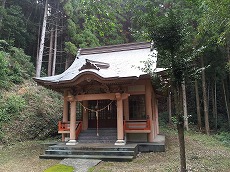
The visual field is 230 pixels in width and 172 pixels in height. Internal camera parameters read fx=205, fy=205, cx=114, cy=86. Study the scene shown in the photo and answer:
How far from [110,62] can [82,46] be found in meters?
6.14

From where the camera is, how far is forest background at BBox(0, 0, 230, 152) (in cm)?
568

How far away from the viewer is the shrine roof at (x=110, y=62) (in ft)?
31.1

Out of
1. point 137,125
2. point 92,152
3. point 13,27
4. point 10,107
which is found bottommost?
point 92,152

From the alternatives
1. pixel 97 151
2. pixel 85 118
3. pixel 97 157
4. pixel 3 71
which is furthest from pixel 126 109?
pixel 3 71

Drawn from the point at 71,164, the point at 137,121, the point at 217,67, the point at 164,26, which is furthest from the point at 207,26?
the point at 217,67

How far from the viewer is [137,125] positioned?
939 cm

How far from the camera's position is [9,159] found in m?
7.93

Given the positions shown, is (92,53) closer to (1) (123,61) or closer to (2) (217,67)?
(1) (123,61)

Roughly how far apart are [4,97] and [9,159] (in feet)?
18.4

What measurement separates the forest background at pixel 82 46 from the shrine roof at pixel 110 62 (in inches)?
57.4

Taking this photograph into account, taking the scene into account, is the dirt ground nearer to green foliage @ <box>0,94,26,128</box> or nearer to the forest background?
the forest background

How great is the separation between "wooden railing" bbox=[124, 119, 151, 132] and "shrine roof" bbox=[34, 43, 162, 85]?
7.16 ft

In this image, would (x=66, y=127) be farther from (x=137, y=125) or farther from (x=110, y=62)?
(x=110, y=62)

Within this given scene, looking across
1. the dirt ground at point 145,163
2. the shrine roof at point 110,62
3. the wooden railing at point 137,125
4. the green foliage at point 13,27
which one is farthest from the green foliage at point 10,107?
the green foliage at point 13,27
